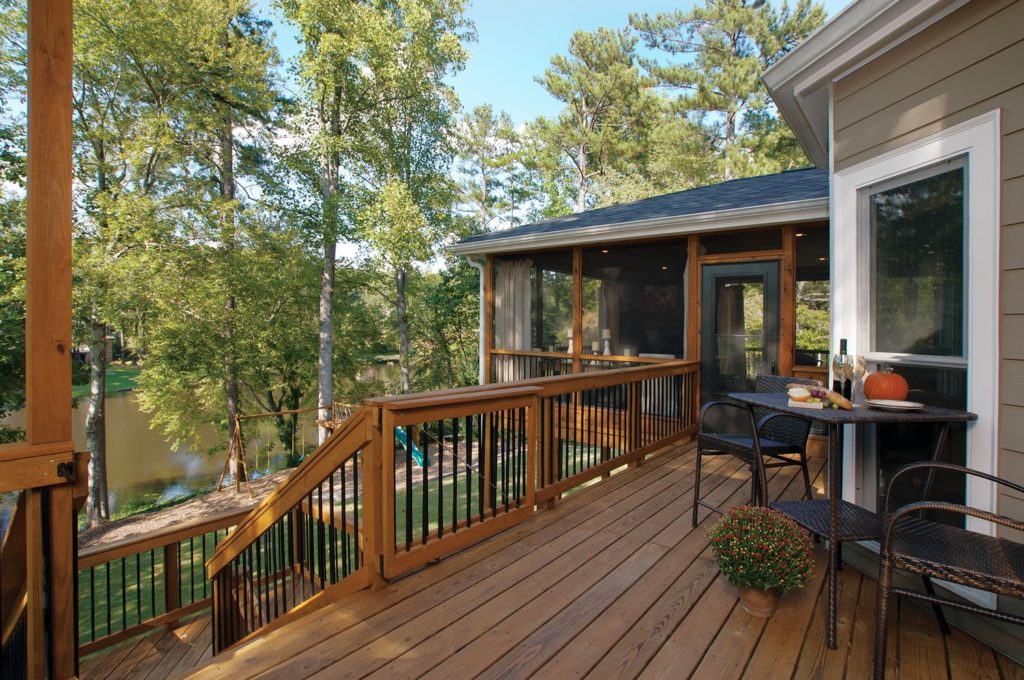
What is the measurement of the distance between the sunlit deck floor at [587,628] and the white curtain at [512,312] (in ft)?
14.2

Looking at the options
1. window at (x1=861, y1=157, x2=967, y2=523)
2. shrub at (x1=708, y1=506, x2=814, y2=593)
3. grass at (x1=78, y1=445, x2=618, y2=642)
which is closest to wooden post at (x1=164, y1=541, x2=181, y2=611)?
grass at (x1=78, y1=445, x2=618, y2=642)

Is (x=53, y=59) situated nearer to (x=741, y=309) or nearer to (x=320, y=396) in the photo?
(x=741, y=309)

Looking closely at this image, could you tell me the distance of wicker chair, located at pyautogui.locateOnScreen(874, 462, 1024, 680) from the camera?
138 cm

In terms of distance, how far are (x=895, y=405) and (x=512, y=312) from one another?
527cm

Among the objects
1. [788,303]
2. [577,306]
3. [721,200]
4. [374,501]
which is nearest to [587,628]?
[374,501]

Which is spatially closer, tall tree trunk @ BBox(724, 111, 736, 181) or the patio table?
the patio table

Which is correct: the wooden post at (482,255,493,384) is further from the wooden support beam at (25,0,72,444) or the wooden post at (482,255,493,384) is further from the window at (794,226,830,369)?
the wooden support beam at (25,0,72,444)

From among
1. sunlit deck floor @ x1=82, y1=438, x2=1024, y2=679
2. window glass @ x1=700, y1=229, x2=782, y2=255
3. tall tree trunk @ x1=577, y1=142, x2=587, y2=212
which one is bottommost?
sunlit deck floor @ x1=82, y1=438, x2=1024, y2=679

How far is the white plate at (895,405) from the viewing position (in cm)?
203

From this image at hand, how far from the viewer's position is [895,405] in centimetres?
205

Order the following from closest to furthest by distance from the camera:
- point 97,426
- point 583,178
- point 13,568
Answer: point 13,568
point 97,426
point 583,178

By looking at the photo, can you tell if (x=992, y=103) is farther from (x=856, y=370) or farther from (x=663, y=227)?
(x=663, y=227)

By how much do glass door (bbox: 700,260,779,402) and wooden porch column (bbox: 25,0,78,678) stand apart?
16.8ft

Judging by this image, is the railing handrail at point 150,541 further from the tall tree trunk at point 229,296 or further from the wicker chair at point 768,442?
the tall tree trunk at point 229,296
